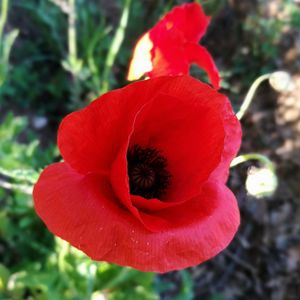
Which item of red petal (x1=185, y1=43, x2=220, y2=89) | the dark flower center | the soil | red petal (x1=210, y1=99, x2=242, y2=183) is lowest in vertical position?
the soil

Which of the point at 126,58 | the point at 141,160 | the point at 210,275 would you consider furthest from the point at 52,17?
the point at 141,160

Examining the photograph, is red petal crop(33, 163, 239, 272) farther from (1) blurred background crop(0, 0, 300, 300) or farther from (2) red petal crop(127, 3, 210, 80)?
(1) blurred background crop(0, 0, 300, 300)

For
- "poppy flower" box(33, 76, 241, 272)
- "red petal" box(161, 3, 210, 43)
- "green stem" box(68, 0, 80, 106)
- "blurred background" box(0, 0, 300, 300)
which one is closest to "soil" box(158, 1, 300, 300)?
"blurred background" box(0, 0, 300, 300)

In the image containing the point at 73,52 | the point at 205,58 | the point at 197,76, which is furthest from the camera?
the point at 197,76

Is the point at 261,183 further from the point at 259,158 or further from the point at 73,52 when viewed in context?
the point at 73,52

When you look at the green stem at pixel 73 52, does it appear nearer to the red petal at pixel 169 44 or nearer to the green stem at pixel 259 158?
the red petal at pixel 169 44

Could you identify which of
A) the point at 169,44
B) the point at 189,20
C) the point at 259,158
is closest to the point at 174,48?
the point at 169,44

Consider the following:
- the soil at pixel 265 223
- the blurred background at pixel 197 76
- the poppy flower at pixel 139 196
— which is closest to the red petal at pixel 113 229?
the poppy flower at pixel 139 196
